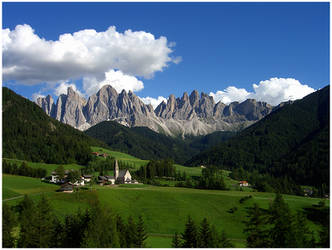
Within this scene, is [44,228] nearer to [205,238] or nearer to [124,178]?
[205,238]

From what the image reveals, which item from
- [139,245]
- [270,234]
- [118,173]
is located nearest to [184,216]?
[139,245]

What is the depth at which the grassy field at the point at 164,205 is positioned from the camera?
285ft

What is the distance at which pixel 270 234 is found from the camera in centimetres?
5272

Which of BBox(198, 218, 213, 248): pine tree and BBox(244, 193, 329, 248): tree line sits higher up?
BBox(244, 193, 329, 248): tree line

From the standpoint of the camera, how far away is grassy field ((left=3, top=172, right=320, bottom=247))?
87.0m

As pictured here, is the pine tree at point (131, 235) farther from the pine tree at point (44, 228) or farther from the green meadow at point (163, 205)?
the green meadow at point (163, 205)

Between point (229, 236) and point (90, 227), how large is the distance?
1766 inches

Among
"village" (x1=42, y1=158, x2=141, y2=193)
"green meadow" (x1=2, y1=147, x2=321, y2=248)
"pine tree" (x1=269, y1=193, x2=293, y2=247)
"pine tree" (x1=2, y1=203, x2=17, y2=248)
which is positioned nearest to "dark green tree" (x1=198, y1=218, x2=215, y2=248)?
"pine tree" (x1=269, y1=193, x2=293, y2=247)

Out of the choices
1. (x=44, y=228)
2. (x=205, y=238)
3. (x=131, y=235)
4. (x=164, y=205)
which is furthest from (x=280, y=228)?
(x=164, y=205)

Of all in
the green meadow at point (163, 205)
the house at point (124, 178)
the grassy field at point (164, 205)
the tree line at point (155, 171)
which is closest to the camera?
the grassy field at point (164, 205)

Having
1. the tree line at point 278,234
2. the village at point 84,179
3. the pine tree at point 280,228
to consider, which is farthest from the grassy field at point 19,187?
the pine tree at point 280,228

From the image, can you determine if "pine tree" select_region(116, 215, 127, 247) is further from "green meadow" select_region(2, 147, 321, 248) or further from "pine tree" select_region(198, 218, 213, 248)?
"pine tree" select_region(198, 218, 213, 248)

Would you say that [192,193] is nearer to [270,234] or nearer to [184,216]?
[184,216]

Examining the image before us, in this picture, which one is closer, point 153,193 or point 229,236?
point 229,236
